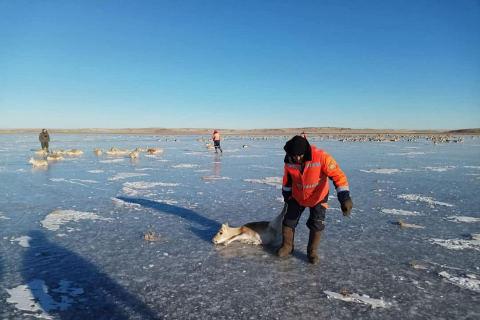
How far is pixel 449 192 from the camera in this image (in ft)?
28.2

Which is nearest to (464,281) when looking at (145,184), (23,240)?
(23,240)

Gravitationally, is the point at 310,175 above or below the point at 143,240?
above

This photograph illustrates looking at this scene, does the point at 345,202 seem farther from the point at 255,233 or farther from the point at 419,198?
the point at 419,198

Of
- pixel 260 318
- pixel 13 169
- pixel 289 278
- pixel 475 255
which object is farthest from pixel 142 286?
pixel 13 169

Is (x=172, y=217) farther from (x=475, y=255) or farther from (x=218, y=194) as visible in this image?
(x=475, y=255)

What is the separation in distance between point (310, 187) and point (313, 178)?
5.5 inches

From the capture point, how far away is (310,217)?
4309 millimetres

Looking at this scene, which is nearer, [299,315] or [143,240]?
[299,315]

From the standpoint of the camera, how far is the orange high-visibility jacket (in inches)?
159

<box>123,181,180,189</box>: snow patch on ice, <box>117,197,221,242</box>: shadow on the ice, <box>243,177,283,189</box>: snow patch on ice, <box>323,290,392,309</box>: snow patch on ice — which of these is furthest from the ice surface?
<box>123,181,180,189</box>: snow patch on ice

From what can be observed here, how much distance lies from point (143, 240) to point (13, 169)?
457 inches

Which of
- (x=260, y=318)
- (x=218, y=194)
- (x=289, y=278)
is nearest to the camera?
(x=260, y=318)

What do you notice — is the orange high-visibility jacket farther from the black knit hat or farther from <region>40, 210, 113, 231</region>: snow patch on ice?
<region>40, 210, 113, 231</region>: snow patch on ice

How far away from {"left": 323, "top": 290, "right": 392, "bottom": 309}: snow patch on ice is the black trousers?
1.00m
